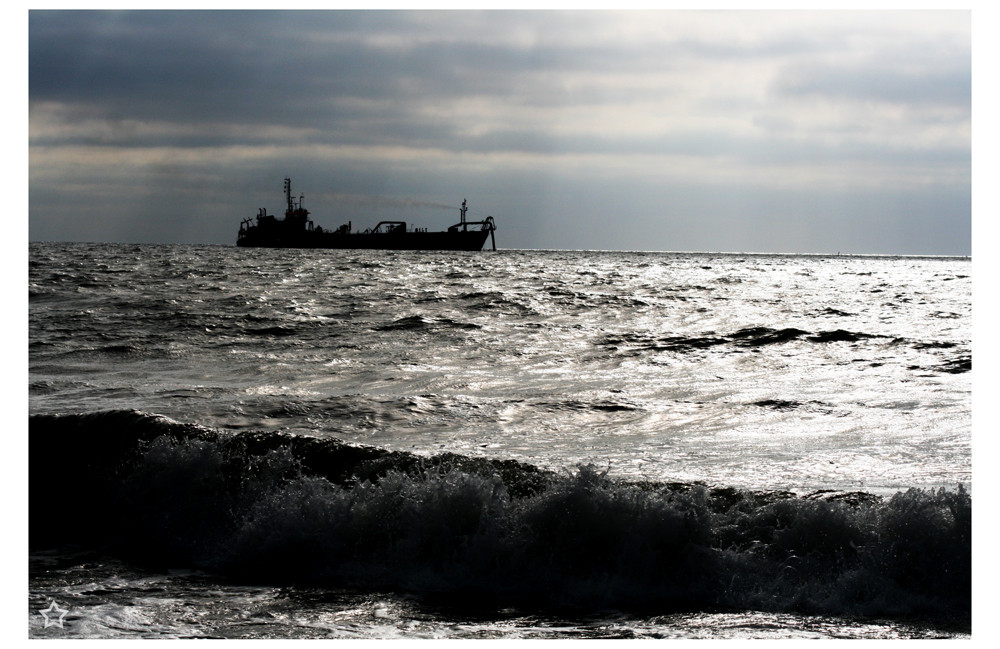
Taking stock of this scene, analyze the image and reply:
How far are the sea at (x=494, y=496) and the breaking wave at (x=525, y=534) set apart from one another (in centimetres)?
2

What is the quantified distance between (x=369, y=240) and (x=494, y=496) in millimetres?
100025

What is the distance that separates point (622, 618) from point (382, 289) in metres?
24.9

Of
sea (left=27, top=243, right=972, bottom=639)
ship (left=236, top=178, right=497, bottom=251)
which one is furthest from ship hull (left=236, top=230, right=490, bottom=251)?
sea (left=27, top=243, right=972, bottom=639)

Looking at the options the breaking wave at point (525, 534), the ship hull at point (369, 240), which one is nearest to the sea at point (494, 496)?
the breaking wave at point (525, 534)

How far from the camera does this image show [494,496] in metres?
6.07

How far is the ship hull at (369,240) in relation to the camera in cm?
10262

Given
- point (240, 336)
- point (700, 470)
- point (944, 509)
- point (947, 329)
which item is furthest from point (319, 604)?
point (947, 329)

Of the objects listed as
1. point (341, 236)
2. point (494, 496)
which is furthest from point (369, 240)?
point (494, 496)

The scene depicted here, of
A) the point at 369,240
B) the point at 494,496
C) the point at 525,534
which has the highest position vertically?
the point at 369,240

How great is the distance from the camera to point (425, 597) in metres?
5.23

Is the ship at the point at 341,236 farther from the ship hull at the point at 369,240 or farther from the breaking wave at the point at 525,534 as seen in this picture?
the breaking wave at the point at 525,534

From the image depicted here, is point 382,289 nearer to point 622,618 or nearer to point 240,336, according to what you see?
point 240,336

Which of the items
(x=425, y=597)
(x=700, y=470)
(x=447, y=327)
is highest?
(x=447, y=327)

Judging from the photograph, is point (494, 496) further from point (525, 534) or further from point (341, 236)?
point (341, 236)
